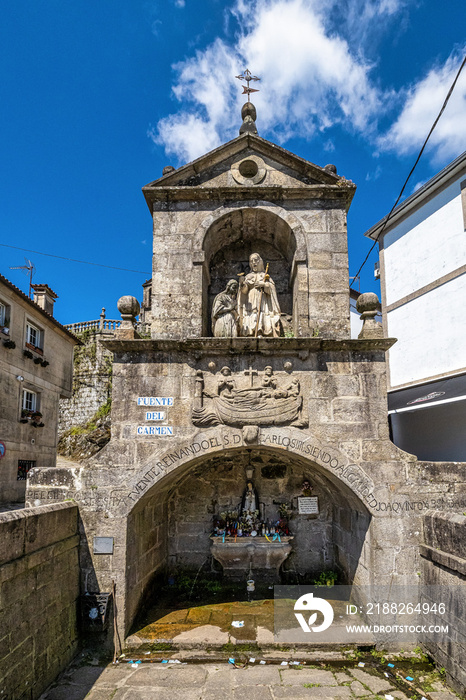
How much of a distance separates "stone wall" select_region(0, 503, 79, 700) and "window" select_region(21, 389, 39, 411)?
Answer: 30.5ft

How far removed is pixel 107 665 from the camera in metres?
5.17

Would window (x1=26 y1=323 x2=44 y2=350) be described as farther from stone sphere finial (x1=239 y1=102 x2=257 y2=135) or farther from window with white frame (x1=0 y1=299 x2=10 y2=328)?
stone sphere finial (x1=239 y1=102 x2=257 y2=135)

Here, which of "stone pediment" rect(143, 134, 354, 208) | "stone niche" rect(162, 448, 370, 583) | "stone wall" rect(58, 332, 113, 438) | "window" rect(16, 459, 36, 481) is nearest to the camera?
"stone pediment" rect(143, 134, 354, 208)

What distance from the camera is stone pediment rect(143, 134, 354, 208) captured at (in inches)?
279

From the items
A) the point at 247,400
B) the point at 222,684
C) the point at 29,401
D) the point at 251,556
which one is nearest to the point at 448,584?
the point at 222,684

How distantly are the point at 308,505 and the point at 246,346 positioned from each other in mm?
3501

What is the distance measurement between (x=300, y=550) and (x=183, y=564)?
209 cm

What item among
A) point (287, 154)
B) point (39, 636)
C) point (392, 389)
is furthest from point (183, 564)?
point (392, 389)

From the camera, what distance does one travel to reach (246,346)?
613 centimetres

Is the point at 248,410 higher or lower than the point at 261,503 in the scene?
higher

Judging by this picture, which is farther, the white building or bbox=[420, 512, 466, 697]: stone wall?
the white building

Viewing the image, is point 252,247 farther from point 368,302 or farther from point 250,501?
point 250,501

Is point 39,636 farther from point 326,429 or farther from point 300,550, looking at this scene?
point 300,550

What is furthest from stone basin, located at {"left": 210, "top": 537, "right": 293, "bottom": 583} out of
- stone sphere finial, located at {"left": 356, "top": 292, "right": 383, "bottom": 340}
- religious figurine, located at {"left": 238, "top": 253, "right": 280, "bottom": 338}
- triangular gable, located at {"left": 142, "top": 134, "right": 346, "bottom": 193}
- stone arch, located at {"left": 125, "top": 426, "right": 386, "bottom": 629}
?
triangular gable, located at {"left": 142, "top": 134, "right": 346, "bottom": 193}
